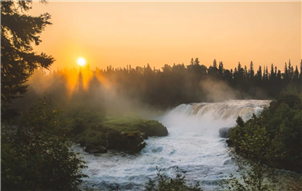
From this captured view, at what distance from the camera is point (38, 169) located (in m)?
7.37

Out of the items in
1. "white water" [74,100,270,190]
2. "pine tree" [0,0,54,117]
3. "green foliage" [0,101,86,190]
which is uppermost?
"pine tree" [0,0,54,117]

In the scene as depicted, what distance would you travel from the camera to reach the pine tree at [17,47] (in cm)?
962

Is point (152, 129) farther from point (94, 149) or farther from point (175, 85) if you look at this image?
point (175, 85)

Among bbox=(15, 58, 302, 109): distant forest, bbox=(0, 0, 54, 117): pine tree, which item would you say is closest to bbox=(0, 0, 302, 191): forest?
bbox=(0, 0, 54, 117): pine tree

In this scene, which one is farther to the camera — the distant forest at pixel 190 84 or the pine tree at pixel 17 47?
the distant forest at pixel 190 84

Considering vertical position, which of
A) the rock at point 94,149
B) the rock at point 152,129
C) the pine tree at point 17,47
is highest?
the pine tree at point 17,47

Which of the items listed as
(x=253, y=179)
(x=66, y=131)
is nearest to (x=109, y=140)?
(x=66, y=131)

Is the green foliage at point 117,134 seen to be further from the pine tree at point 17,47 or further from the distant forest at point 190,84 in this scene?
the distant forest at point 190,84

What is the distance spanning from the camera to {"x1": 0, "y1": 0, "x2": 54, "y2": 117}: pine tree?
9.62m

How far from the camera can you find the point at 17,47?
34.9 ft

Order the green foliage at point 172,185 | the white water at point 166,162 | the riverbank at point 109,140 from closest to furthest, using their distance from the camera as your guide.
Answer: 1. the green foliage at point 172,185
2. the white water at point 166,162
3. the riverbank at point 109,140

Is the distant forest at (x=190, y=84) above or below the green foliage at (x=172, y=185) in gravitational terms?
above

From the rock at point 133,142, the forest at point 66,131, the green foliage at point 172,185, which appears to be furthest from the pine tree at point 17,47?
the rock at point 133,142

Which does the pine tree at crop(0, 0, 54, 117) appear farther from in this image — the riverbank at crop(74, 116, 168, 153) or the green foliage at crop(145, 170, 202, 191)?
the riverbank at crop(74, 116, 168, 153)
